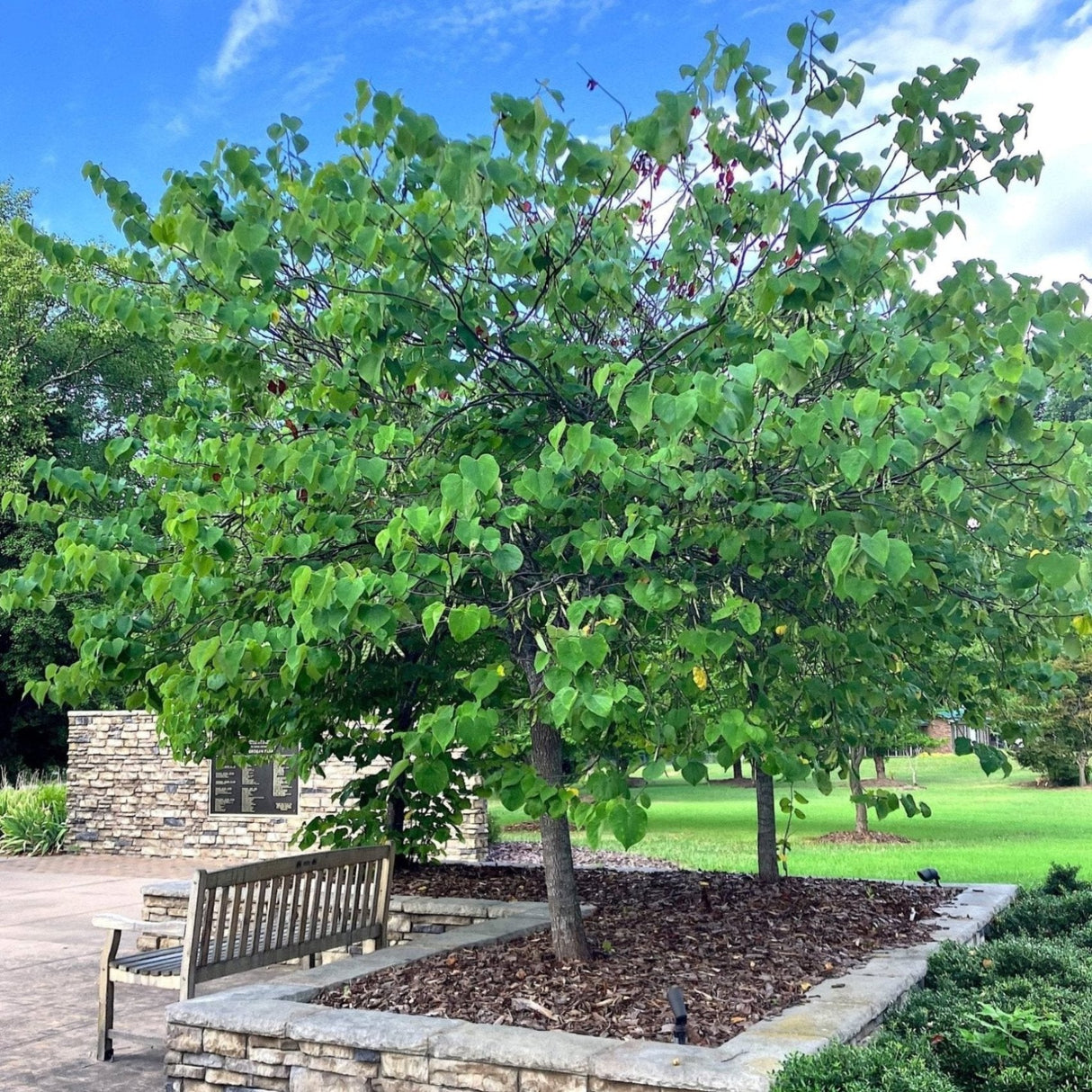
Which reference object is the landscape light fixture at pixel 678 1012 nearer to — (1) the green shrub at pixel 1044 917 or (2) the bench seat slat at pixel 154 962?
(2) the bench seat slat at pixel 154 962

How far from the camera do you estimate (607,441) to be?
10.9 ft

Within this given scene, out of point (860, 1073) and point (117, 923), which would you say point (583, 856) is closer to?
point (117, 923)

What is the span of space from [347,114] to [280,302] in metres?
0.87

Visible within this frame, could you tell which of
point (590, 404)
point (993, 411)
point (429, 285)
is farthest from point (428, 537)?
point (993, 411)

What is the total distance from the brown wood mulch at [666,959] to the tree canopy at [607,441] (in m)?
1.05

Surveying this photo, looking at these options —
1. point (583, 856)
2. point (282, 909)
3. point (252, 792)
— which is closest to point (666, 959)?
point (282, 909)

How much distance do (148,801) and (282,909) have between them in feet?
36.9

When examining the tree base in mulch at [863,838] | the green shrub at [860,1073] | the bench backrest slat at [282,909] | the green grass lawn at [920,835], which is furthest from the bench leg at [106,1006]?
the tree base in mulch at [863,838]

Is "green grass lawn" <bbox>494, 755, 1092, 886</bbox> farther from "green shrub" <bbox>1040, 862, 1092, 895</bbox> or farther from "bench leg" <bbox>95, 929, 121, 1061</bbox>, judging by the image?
"bench leg" <bbox>95, 929, 121, 1061</bbox>

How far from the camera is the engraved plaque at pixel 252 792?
1473cm

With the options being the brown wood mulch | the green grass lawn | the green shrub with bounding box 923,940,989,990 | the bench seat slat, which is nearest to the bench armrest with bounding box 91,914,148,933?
the bench seat slat

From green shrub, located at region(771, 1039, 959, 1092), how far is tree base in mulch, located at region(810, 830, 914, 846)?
42.1 ft

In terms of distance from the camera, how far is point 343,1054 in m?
4.27

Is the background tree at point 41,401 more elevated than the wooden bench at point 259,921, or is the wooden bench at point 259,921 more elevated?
the background tree at point 41,401
